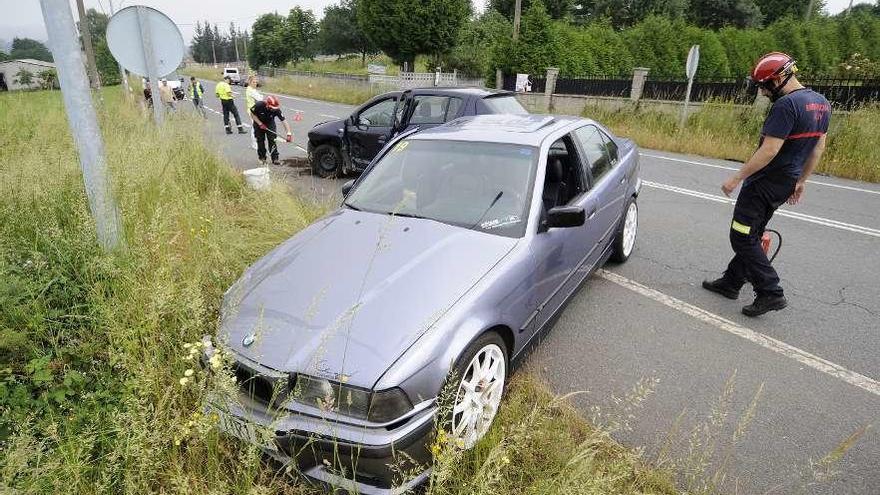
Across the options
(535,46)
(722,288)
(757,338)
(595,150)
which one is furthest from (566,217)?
(535,46)

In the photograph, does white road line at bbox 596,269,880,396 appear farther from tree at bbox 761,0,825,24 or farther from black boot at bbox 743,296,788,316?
tree at bbox 761,0,825,24

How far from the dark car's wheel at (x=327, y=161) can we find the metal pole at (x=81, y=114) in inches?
221

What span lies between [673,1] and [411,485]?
2210 inches

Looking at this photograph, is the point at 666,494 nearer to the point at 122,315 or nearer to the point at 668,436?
the point at 668,436

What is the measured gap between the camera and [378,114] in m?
8.06

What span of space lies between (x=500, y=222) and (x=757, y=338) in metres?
2.23

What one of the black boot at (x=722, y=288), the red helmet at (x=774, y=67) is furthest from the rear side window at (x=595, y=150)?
the black boot at (x=722, y=288)

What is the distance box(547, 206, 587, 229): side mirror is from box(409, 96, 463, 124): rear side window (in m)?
4.50

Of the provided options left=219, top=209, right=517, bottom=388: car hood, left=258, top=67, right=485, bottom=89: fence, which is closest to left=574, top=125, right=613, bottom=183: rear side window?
left=219, top=209, right=517, bottom=388: car hood

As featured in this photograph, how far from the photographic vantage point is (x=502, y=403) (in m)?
2.59

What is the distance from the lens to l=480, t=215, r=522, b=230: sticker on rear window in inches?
112

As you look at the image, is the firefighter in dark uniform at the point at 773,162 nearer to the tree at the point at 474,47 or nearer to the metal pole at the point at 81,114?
the metal pole at the point at 81,114

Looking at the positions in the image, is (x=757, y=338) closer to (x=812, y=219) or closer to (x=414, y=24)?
(x=812, y=219)

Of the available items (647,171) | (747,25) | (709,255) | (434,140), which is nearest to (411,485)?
(434,140)
